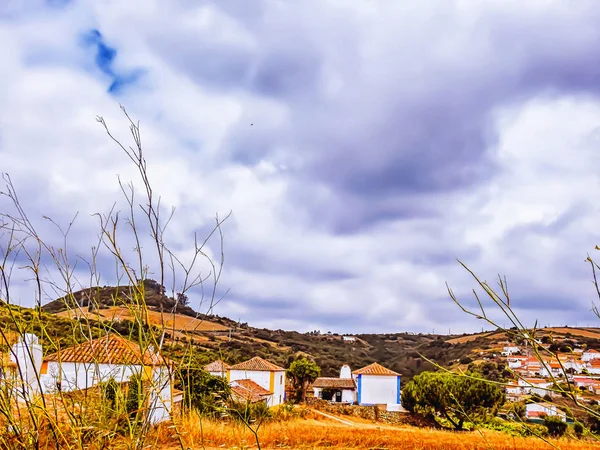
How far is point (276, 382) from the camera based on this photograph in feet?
94.5

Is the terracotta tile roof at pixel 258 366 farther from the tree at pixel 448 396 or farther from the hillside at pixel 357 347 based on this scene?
the tree at pixel 448 396

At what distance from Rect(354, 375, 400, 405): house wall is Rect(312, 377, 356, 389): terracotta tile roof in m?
1.53

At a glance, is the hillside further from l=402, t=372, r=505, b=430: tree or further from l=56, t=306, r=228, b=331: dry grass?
l=56, t=306, r=228, b=331: dry grass

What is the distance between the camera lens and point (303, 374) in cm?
3212

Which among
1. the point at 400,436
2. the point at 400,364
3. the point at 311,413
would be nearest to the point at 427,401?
the point at 311,413

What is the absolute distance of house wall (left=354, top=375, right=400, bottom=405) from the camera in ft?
101

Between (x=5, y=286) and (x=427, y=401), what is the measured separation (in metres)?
24.6

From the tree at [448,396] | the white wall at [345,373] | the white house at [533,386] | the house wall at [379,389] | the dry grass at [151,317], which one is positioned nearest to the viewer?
the white house at [533,386]

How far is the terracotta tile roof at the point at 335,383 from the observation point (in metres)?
32.6

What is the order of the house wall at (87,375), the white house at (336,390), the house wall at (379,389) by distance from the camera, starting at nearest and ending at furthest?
the house wall at (87,375) < the house wall at (379,389) < the white house at (336,390)

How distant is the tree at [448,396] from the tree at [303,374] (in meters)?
7.32

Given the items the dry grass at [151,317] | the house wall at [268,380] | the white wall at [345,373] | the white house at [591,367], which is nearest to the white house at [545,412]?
the white house at [591,367]

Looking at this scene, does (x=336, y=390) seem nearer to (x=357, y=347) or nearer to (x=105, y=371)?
(x=357, y=347)

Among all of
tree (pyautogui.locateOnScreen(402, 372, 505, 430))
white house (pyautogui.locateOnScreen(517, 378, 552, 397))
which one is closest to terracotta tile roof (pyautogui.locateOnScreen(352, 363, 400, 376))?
tree (pyautogui.locateOnScreen(402, 372, 505, 430))
